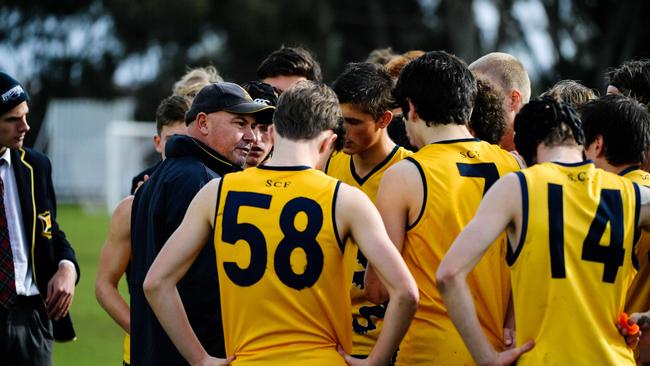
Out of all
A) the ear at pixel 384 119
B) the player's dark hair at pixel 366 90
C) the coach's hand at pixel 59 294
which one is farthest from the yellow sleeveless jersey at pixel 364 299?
the coach's hand at pixel 59 294

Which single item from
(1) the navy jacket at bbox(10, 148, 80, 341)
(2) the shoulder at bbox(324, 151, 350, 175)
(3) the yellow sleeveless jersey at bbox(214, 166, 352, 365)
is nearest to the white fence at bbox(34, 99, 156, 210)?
(1) the navy jacket at bbox(10, 148, 80, 341)

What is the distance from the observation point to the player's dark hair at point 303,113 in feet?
15.1

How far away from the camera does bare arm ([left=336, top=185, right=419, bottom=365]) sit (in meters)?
4.35

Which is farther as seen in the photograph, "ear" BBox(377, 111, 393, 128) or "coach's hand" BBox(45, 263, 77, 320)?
"coach's hand" BBox(45, 263, 77, 320)

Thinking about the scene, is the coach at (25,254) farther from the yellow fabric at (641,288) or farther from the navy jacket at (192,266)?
A: the yellow fabric at (641,288)

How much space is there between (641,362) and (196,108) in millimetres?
2654

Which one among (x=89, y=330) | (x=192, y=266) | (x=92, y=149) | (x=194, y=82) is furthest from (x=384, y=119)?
(x=92, y=149)

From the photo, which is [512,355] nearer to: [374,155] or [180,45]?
[374,155]

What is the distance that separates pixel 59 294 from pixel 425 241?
2.93 metres

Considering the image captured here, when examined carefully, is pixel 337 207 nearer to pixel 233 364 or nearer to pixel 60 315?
pixel 233 364

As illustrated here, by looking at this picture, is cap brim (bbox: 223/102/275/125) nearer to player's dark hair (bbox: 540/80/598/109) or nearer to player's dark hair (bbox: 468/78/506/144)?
player's dark hair (bbox: 468/78/506/144)

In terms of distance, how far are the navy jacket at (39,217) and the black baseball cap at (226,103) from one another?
1.63 m

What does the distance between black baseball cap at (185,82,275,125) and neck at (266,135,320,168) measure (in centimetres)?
93

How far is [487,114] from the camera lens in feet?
18.4
